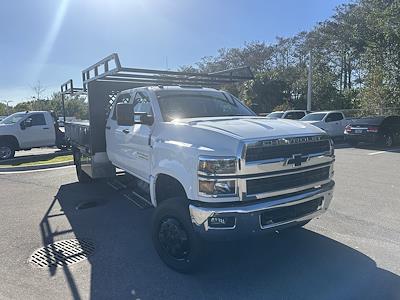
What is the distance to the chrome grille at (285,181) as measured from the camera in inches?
140

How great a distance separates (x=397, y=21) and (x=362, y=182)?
16.3 meters

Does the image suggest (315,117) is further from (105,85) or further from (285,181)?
(285,181)

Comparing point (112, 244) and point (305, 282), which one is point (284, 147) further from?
point (112, 244)

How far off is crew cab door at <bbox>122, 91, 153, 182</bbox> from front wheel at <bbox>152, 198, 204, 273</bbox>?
939mm

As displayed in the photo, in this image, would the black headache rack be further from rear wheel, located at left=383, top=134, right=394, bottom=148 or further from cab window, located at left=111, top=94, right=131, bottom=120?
rear wheel, located at left=383, top=134, right=394, bottom=148

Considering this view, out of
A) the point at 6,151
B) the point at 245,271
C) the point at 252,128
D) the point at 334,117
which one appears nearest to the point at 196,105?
the point at 252,128

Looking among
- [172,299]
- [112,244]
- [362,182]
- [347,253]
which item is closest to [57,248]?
[112,244]

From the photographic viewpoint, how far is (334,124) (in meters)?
18.1

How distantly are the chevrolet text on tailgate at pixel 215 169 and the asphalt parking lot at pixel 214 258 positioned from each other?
44 cm

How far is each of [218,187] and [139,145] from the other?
198cm

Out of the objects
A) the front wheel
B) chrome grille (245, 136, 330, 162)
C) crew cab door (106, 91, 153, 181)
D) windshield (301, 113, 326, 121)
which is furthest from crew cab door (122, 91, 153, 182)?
windshield (301, 113, 326, 121)

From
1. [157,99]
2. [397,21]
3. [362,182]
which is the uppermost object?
[397,21]

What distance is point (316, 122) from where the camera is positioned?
17844mm

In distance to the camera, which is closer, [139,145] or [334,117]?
[139,145]
